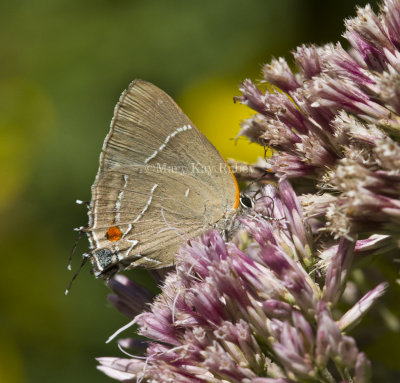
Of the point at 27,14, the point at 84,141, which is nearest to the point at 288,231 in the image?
the point at 84,141

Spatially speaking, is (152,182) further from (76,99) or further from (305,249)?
(76,99)

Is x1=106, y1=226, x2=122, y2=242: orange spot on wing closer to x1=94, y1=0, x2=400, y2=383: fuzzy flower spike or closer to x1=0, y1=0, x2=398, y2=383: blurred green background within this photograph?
x1=94, y1=0, x2=400, y2=383: fuzzy flower spike

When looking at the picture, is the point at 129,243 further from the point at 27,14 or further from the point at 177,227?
the point at 27,14

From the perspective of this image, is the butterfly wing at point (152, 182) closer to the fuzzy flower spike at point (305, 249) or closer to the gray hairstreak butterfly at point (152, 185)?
the gray hairstreak butterfly at point (152, 185)

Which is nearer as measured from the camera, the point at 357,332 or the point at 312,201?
the point at 312,201

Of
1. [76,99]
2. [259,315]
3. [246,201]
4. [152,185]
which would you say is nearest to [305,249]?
[259,315]

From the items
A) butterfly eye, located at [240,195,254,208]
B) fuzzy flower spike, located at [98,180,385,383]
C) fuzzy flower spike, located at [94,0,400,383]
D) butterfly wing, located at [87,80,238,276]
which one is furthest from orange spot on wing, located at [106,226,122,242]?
butterfly eye, located at [240,195,254,208]
